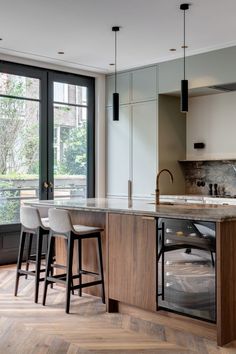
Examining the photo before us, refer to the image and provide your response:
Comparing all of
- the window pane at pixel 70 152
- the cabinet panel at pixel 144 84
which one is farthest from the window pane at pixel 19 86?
the cabinet panel at pixel 144 84

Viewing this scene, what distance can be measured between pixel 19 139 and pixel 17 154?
0.22 m

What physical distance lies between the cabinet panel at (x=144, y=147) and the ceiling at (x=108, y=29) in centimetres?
76

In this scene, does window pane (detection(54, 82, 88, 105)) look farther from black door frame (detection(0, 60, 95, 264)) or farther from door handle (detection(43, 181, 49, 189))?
door handle (detection(43, 181, 49, 189))

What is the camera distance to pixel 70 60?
6711 millimetres

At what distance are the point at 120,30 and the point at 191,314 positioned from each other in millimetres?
3353

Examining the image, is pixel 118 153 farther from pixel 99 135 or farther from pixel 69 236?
pixel 69 236

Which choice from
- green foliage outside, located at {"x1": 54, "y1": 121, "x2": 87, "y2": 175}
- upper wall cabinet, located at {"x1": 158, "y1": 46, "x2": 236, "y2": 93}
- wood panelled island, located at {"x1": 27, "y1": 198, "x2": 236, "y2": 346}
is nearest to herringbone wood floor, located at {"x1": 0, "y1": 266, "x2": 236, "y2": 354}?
wood panelled island, located at {"x1": 27, "y1": 198, "x2": 236, "y2": 346}

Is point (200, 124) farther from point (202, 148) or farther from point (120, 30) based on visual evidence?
point (120, 30)

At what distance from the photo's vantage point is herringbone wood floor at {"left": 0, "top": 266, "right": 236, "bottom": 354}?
3.28m

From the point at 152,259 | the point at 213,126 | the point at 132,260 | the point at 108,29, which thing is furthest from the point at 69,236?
the point at 213,126

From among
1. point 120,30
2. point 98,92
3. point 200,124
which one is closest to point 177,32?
point 120,30

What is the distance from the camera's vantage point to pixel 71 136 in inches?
287

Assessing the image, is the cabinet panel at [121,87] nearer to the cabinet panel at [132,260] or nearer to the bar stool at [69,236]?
the bar stool at [69,236]

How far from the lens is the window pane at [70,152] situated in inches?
279
